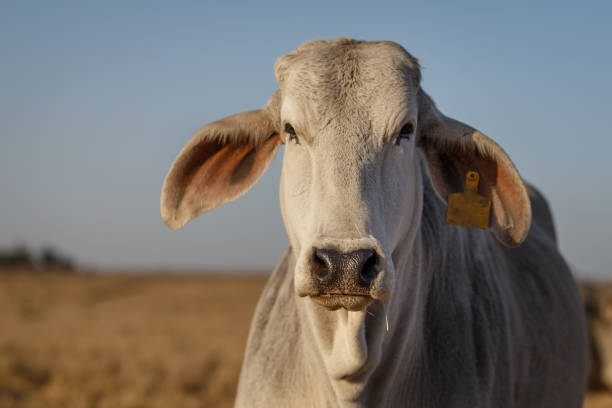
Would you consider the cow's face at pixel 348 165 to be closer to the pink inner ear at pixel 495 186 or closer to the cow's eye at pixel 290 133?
the cow's eye at pixel 290 133

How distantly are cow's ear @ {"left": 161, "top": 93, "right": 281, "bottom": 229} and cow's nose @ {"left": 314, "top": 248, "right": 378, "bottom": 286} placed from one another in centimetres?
101

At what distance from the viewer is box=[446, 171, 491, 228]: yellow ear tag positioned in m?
3.02

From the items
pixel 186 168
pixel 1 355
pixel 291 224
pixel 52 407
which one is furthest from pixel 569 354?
pixel 1 355

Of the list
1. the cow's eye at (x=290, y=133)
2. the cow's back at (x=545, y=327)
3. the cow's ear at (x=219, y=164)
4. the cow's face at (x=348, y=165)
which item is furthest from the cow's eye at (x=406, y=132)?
the cow's back at (x=545, y=327)

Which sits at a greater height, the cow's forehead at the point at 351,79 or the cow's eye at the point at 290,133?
the cow's forehead at the point at 351,79

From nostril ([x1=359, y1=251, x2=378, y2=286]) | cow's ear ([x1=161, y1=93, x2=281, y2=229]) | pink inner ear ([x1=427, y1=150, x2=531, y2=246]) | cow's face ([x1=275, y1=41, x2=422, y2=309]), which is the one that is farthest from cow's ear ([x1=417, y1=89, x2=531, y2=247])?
nostril ([x1=359, y1=251, x2=378, y2=286])

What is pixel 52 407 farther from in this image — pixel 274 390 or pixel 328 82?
pixel 328 82

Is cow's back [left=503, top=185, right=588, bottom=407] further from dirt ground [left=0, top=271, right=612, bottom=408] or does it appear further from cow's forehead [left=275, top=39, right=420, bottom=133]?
dirt ground [left=0, top=271, right=612, bottom=408]

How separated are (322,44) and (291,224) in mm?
803

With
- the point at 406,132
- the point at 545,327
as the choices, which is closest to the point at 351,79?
the point at 406,132

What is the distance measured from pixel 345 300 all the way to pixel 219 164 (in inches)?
49.4

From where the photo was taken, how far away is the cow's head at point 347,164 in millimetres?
2221

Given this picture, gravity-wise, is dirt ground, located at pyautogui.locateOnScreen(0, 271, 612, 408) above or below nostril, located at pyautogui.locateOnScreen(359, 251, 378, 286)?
below

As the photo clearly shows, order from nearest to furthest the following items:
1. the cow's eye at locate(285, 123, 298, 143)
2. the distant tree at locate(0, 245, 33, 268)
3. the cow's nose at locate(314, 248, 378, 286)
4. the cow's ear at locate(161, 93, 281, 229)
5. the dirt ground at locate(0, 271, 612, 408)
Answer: the cow's nose at locate(314, 248, 378, 286) → the cow's eye at locate(285, 123, 298, 143) → the cow's ear at locate(161, 93, 281, 229) → the dirt ground at locate(0, 271, 612, 408) → the distant tree at locate(0, 245, 33, 268)
